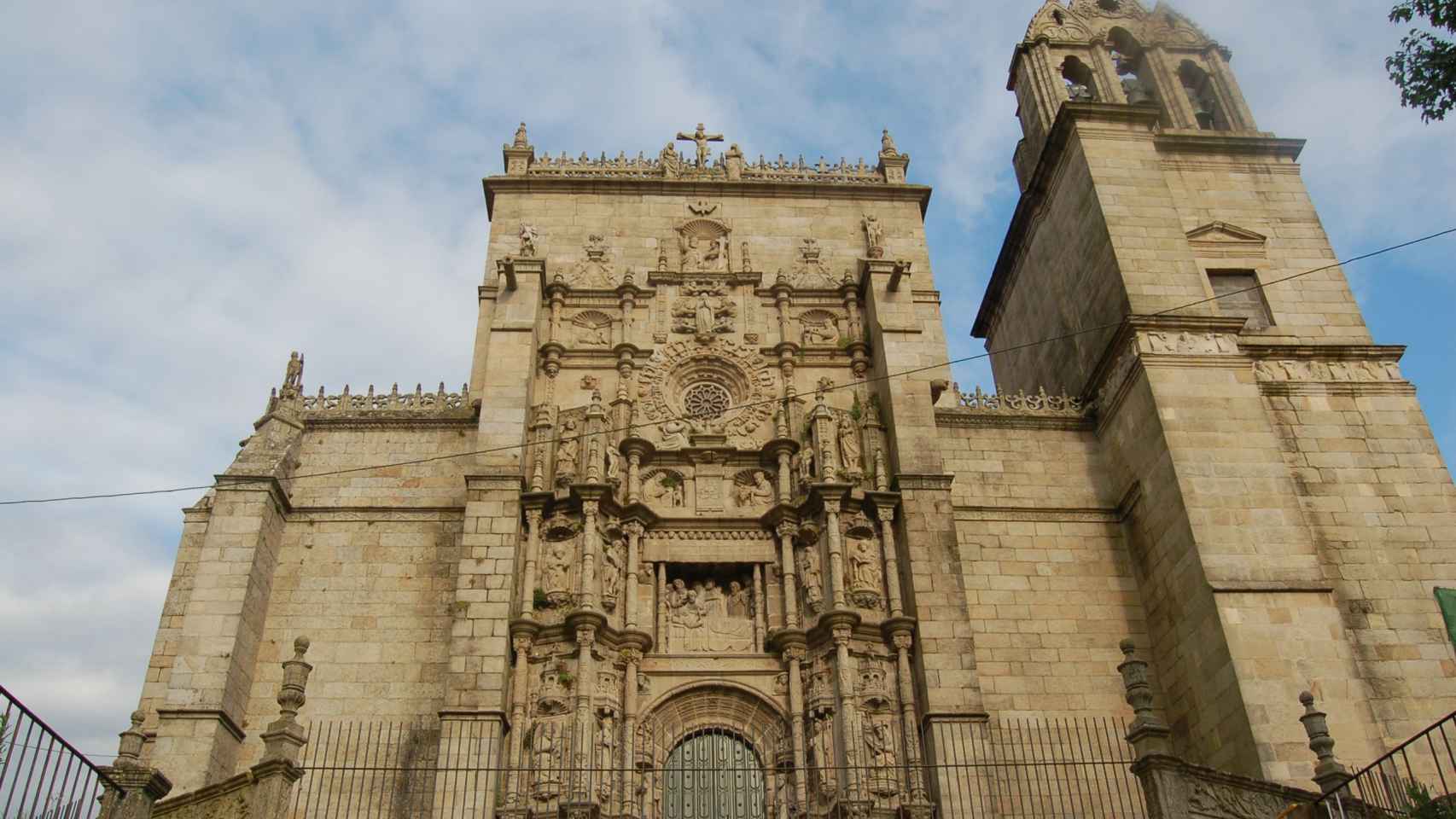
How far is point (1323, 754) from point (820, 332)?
31.8ft

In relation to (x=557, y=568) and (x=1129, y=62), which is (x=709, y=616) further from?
(x=1129, y=62)

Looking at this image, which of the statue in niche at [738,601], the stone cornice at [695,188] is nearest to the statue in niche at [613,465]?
the statue in niche at [738,601]

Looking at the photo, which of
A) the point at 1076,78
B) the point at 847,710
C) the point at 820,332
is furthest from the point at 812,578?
the point at 1076,78

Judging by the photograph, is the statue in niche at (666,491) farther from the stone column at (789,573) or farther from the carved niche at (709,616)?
the stone column at (789,573)

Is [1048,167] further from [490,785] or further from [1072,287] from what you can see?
[490,785]

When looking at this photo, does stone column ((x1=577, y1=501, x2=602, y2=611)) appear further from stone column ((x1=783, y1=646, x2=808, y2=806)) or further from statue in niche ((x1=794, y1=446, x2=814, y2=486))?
statue in niche ((x1=794, y1=446, x2=814, y2=486))

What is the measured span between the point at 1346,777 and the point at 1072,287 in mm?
10556

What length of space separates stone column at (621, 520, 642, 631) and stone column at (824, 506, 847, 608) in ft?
8.52

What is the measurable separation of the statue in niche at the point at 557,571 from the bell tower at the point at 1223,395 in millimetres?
7945

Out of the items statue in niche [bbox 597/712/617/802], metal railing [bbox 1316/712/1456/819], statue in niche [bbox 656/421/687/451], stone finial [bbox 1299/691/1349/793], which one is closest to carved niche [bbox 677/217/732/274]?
statue in niche [bbox 656/421/687/451]

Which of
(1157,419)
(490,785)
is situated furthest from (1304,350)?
(490,785)

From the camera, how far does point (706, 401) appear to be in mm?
17438

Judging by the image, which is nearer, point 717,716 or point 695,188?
point 717,716

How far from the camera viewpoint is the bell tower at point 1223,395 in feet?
44.4
